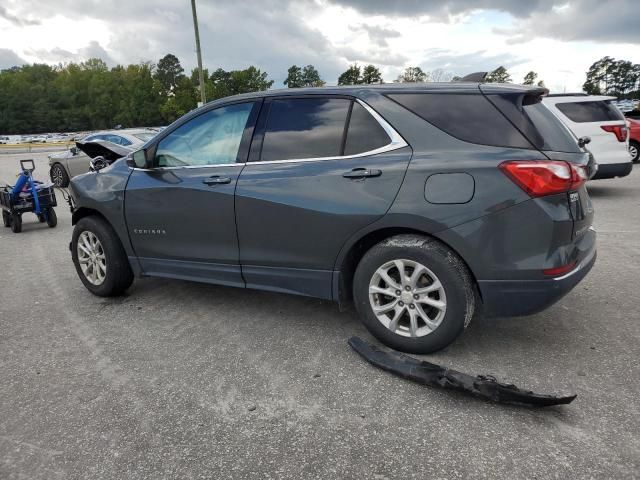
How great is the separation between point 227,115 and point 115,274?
1732mm

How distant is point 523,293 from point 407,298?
2.19ft

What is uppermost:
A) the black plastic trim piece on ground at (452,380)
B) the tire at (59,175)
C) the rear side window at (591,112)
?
the rear side window at (591,112)

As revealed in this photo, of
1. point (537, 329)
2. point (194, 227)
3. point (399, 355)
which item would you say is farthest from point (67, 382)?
point (537, 329)

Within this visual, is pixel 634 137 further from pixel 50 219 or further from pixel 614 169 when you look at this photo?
pixel 50 219

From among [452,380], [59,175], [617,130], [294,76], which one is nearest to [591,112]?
[617,130]

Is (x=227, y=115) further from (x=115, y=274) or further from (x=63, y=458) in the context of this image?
(x=63, y=458)

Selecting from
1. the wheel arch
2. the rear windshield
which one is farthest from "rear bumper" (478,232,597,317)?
the rear windshield

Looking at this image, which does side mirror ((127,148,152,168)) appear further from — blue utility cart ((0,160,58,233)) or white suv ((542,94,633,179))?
white suv ((542,94,633,179))

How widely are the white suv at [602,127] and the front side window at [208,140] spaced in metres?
6.69

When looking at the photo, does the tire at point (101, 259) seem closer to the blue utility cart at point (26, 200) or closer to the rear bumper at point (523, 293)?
the rear bumper at point (523, 293)

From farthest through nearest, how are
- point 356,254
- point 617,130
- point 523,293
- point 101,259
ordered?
point 617,130, point 101,259, point 356,254, point 523,293

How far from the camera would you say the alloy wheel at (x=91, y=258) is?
448 cm

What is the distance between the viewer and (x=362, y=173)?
3.17m

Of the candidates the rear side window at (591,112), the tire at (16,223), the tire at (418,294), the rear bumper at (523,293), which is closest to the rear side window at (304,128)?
the tire at (418,294)
